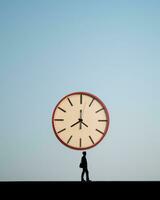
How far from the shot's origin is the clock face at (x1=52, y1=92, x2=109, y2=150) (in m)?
10.4

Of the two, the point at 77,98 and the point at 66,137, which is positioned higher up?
the point at 77,98

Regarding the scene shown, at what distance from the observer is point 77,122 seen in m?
10.4

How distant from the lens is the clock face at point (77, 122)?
34.0 ft
